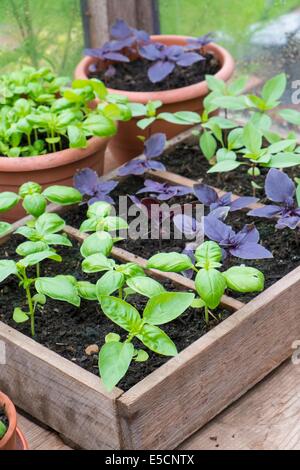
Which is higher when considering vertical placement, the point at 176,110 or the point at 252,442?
the point at 176,110

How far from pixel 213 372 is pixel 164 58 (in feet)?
2.78

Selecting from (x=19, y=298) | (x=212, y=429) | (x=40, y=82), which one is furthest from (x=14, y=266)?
(x=40, y=82)

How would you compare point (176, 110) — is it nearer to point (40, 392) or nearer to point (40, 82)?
point (40, 82)

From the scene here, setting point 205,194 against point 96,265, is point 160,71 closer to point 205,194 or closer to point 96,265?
point 205,194

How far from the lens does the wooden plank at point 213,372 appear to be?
126 cm

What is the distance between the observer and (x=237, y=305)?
1.40 meters

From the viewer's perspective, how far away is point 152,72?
6.30 ft

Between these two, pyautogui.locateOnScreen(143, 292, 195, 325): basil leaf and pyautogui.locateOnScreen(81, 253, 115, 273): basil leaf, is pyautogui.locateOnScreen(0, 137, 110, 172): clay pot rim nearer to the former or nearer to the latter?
pyautogui.locateOnScreen(81, 253, 115, 273): basil leaf

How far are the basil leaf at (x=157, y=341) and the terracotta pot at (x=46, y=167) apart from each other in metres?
0.55

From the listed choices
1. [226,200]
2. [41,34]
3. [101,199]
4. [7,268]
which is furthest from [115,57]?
[7,268]

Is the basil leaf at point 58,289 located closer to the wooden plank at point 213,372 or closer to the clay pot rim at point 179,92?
the wooden plank at point 213,372

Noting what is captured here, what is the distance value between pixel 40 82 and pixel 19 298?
0.60m

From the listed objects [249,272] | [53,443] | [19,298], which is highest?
[249,272]
